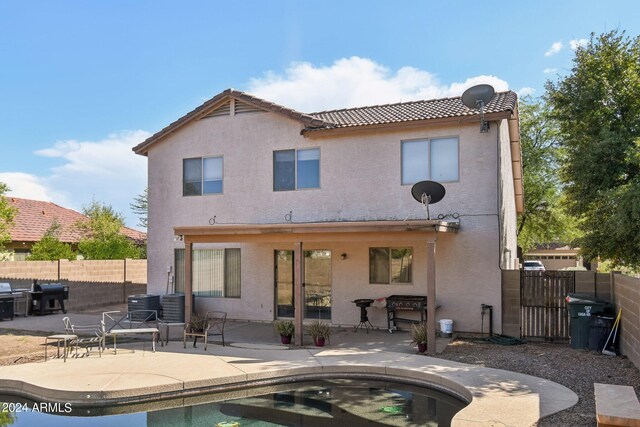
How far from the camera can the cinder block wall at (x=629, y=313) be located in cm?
856

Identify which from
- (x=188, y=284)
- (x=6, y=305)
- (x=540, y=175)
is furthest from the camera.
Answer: (x=540, y=175)

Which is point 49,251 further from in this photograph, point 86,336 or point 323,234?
point 323,234

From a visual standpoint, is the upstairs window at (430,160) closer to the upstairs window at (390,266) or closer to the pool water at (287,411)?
the upstairs window at (390,266)

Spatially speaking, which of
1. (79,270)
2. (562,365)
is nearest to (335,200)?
(562,365)

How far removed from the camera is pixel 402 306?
13.2 m

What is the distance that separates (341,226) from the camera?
1152cm

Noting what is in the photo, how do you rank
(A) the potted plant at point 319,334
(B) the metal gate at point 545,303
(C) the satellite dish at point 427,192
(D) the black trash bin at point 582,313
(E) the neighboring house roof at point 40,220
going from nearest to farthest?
(D) the black trash bin at point 582,313
(A) the potted plant at point 319,334
(B) the metal gate at point 545,303
(C) the satellite dish at point 427,192
(E) the neighboring house roof at point 40,220

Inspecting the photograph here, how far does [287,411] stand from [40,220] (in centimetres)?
2989

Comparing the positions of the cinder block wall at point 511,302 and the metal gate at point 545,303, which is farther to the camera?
the cinder block wall at point 511,302

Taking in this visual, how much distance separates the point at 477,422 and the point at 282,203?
10027mm

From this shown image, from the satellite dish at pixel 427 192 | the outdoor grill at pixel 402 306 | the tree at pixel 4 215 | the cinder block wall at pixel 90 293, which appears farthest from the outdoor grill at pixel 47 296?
the satellite dish at pixel 427 192

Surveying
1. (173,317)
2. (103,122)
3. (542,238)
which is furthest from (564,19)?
(103,122)


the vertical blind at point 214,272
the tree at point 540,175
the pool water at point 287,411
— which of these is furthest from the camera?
the tree at point 540,175

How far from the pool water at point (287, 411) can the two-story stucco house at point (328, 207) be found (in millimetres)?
3440
